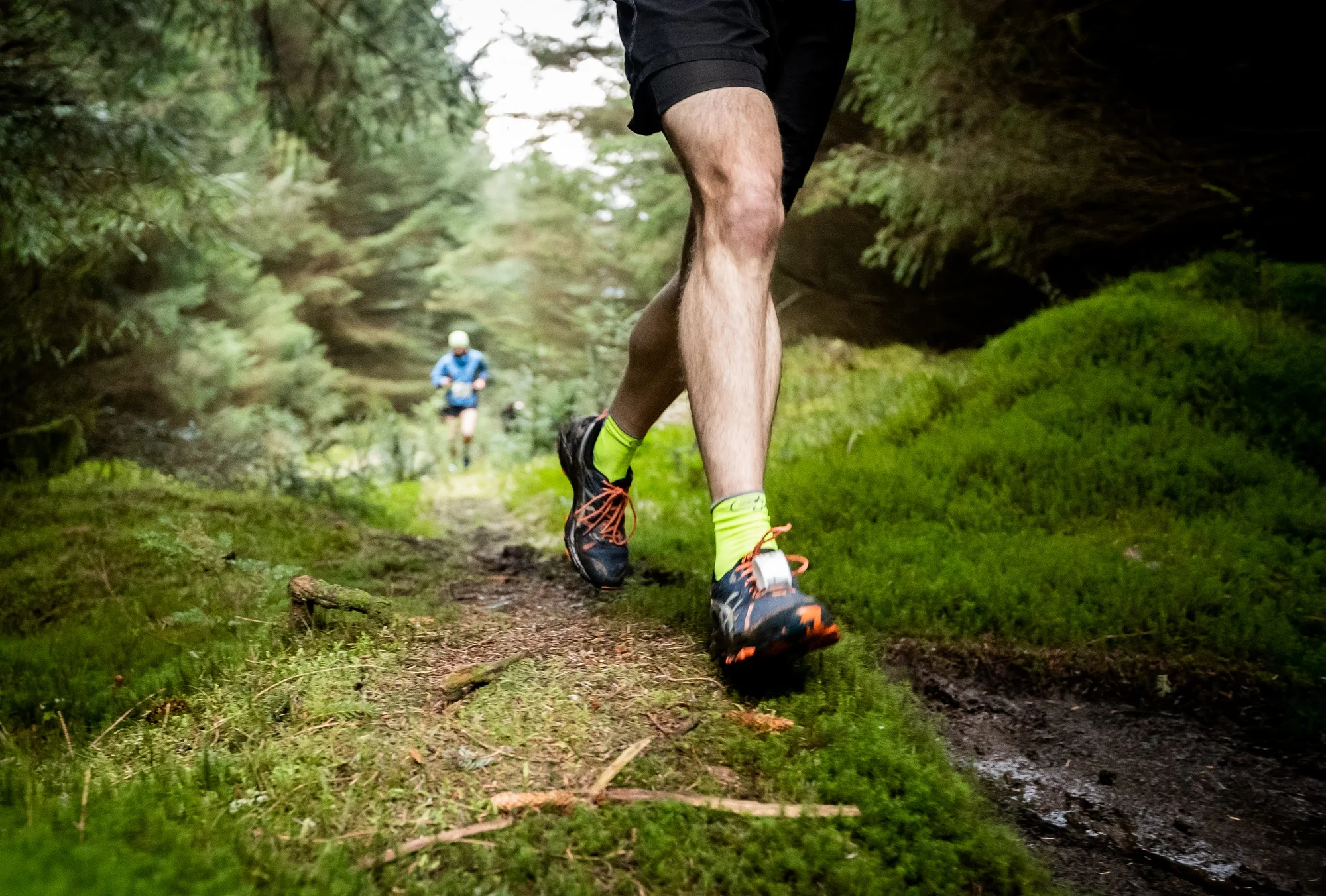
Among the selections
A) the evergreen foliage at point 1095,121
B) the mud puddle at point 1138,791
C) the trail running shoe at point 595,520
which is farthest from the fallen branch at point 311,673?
the evergreen foliage at point 1095,121

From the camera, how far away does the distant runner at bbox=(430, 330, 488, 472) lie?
11586mm

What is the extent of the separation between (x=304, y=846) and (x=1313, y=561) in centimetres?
297

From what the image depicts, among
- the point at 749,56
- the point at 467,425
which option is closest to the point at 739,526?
the point at 749,56

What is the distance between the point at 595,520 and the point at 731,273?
100cm

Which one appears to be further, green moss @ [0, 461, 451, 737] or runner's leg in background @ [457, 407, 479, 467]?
runner's leg in background @ [457, 407, 479, 467]

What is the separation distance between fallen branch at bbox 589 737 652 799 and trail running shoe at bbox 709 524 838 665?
263mm

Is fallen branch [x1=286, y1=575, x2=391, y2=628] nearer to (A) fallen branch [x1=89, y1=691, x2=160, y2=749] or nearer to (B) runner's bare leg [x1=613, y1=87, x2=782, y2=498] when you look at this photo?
(A) fallen branch [x1=89, y1=691, x2=160, y2=749]

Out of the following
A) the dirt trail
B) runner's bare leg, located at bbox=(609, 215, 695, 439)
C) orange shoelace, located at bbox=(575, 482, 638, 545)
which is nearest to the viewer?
the dirt trail

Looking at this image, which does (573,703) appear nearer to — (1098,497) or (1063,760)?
(1063,760)

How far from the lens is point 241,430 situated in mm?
10281

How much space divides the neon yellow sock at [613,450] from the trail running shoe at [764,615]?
0.91 meters

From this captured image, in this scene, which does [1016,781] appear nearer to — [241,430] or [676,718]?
[676,718]

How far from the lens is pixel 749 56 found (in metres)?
1.80

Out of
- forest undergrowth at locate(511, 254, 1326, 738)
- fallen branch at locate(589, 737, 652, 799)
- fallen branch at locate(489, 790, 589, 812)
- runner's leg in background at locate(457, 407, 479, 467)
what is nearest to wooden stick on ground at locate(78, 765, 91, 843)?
fallen branch at locate(489, 790, 589, 812)
